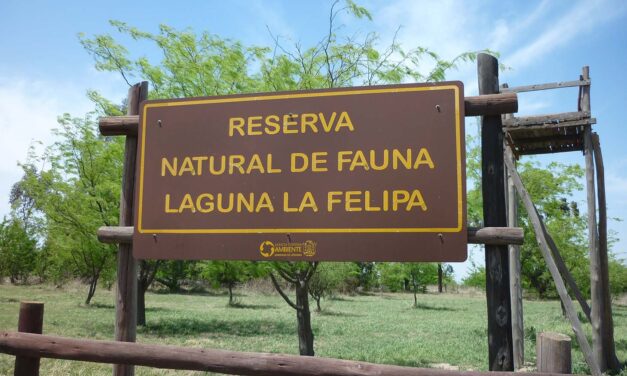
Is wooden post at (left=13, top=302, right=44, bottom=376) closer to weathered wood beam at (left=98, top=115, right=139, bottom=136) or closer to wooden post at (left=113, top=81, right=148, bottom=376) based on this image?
→ wooden post at (left=113, top=81, right=148, bottom=376)

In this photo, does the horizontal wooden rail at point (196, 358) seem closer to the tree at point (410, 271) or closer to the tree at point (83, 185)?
the tree at point (83, 185)

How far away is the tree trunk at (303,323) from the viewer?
41.0ft

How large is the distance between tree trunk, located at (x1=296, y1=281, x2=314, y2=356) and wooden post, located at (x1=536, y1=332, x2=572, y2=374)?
9.12 metres

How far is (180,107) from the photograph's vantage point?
4871 mm

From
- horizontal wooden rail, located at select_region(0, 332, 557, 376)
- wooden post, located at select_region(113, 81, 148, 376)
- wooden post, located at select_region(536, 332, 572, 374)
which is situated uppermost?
wooden post, located at select_region(113, 81, 148, 376)

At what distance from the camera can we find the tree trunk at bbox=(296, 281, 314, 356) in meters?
12.5

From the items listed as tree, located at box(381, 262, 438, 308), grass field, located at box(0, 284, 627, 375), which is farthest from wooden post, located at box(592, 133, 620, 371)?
tree, located at box(381, 262, 438, 308)

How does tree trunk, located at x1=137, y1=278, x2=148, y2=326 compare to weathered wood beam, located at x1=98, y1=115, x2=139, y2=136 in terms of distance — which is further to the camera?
tree trunk, located at x1=137, y1=278, x2=148, y2=326

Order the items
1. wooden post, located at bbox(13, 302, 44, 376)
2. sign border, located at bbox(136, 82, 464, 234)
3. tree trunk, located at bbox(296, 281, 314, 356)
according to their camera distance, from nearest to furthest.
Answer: sign border, located at bbox(136, 82, 464, 234) → wooden post, located at bbox(13, 302, 44, 376) → tree trunk, located at bbox(296, 281, 314, 356)

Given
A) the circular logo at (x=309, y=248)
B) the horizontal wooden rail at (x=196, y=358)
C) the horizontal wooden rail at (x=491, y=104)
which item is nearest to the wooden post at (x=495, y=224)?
the horizontal wooden rail at (x=491, y=104)

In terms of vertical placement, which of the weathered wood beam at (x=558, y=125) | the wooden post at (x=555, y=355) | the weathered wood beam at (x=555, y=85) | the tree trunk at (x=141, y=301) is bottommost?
the tree trunk at (x=141, y=301)

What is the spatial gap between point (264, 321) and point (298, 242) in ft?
59.4

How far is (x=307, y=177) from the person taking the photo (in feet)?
14.4

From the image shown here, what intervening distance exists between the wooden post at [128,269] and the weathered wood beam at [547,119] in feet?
26.8
